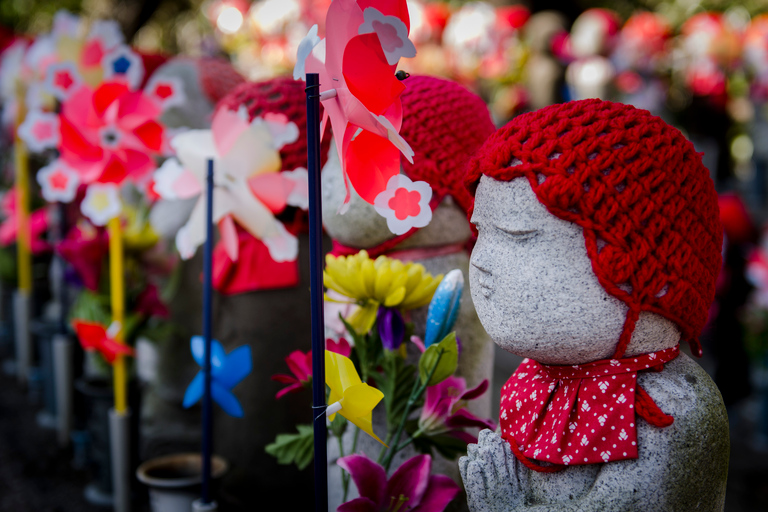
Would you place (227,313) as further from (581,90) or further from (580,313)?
(581,90)

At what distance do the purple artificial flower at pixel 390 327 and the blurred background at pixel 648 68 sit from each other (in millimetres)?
1373

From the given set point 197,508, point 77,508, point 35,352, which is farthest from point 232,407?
point 35,352

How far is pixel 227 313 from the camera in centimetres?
166

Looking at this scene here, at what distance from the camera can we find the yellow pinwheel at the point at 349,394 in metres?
0.87

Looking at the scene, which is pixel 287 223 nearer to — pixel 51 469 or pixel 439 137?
pixel 439 137

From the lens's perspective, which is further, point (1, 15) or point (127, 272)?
point (1, 15)

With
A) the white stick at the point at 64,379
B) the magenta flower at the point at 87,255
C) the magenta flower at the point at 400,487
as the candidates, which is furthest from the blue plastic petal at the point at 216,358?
the white stick at the point at 64,379

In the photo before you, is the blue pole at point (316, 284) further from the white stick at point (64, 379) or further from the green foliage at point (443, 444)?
the white stick at point (64, 379)

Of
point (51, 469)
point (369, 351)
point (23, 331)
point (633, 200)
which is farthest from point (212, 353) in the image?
point (23, 331)

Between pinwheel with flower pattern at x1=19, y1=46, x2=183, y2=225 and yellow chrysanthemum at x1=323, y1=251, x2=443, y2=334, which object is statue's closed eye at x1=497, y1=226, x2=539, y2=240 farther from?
pinwheel with flower pattern at x1=19, y1=46, x2=183, y2=225

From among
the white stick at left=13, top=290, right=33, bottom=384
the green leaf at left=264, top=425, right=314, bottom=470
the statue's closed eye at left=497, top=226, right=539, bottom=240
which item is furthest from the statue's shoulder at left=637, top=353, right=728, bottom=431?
the white stick at left=13, top=290, right=33, bottom=384

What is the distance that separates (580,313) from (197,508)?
90cm

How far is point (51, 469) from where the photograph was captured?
2.27 meters

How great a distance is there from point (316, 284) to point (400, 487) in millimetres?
365
